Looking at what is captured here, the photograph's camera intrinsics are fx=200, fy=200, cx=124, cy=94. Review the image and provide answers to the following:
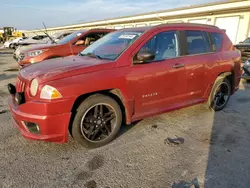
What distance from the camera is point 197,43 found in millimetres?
3881

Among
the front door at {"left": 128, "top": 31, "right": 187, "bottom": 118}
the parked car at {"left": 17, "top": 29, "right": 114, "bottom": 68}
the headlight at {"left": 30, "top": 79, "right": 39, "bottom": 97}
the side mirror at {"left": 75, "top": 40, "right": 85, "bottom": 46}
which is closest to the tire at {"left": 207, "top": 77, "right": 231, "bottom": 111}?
the front door at {"left": 128, "top": 31, "right": 187, "bottom": 118}

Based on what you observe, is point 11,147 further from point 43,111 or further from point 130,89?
point 130,89

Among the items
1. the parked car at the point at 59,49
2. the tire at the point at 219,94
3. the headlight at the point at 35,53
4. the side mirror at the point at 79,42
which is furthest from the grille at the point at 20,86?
the side mirror at the point at 79,42

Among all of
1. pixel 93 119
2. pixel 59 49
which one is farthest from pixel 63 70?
pixel 59 49

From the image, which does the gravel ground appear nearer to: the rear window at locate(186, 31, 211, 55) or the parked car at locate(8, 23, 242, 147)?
the parked car at locate(8, 23, 242, 147)

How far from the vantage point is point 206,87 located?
159 inches

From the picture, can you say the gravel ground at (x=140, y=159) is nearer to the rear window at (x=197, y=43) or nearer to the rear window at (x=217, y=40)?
the rear window at (x=197, y=43)

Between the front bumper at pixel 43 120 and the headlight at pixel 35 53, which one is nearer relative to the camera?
the front bumper at pixel 43 120

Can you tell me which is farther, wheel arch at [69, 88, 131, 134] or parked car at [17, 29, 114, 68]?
parked car at [17, 29, 114, 68]

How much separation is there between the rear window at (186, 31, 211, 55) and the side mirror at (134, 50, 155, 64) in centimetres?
105

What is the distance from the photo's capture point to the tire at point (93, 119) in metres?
2.75

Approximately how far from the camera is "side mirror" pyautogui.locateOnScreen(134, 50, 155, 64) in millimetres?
2977

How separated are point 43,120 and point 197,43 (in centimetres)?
309

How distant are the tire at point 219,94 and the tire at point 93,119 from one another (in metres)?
2.33
